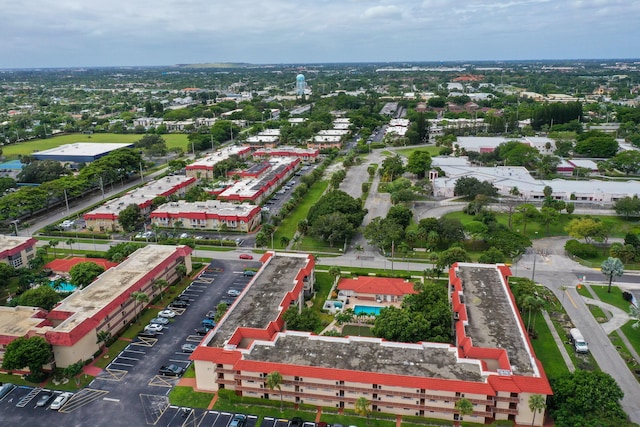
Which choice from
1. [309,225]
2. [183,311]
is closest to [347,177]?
[309,225]

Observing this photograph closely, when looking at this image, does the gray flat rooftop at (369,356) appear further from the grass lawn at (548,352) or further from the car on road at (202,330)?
the car on road at (202,330)

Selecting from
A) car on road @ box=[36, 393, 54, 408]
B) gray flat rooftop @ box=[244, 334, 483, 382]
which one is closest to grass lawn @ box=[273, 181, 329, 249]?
gray flat rooftop @ box=[244, 334, 483, 382]

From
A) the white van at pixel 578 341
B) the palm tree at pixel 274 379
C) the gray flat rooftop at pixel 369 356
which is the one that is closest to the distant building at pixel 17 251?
the gray flat rooftop at pixel 369 356

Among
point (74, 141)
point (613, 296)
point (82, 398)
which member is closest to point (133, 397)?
point (82, 398)

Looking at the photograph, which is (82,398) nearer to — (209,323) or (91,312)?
(91,312)

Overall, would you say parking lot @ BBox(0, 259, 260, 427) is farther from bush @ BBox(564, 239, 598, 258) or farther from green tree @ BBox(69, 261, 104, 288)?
bush @ BBox(564, 239, 598, 258)

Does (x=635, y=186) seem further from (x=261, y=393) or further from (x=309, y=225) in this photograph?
(x=261, y=393)
